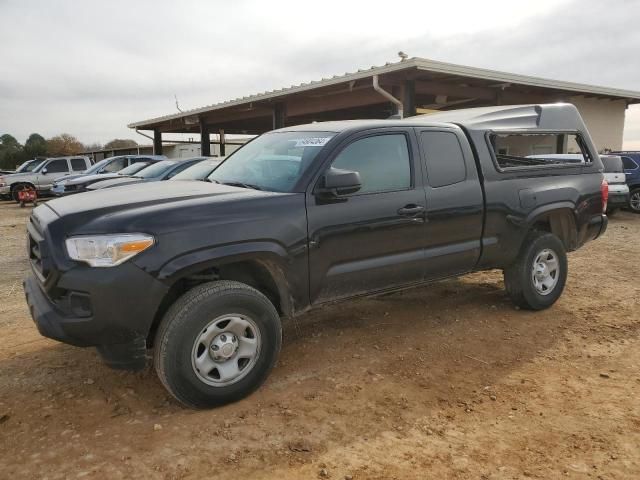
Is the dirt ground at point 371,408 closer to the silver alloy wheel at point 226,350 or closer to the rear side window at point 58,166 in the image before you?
the silver alloy wheel at point 226,350

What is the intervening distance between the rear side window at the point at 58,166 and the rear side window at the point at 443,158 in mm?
19574

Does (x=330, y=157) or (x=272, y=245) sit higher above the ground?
(x=330, y=157)

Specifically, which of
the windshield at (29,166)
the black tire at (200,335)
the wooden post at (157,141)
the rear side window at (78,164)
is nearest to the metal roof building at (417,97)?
the wooden post at (157,141)

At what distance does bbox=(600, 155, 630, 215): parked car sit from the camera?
12.2m

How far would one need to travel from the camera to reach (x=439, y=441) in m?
2.89

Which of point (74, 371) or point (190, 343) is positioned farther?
point (74, 371)

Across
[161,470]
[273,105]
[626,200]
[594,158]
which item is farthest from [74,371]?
[273,105]

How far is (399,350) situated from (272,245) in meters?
1.55

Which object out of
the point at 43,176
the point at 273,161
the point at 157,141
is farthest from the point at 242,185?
the point at 157,141

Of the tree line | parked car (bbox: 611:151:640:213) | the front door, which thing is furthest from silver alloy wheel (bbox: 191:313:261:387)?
the tree line

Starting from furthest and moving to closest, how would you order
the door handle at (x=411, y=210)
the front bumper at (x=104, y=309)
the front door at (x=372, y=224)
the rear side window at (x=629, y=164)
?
the rear side window at (x=629, y=164) < the door handle at (x=411, y=210) < the front door at (x=372, y=224) < the front bumper at (x=104, y=309)

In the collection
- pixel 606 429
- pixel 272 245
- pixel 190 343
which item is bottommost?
pixel 606 429

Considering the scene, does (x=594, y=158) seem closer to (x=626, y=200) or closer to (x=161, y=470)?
(x=161, y=470)

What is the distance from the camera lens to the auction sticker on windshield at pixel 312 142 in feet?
12.7
